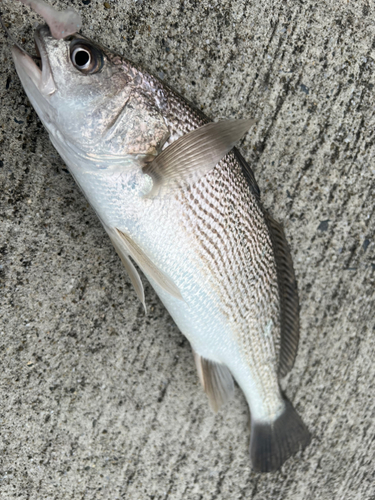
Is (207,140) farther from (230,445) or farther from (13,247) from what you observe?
(230,445)

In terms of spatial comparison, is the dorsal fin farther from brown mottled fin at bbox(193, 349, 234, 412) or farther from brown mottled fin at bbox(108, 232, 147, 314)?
brown mottled fin at bbox(193, 349, 234, 412)

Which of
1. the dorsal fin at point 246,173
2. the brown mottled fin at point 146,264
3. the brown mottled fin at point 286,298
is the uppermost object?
the dorsal fin at point 246,173

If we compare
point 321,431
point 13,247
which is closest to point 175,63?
point 13,247

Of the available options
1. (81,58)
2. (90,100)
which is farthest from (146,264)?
(81,58)

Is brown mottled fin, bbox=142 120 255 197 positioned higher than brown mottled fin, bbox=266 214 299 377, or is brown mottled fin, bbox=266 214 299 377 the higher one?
brown mottled fin, bbox=142 120 255 197

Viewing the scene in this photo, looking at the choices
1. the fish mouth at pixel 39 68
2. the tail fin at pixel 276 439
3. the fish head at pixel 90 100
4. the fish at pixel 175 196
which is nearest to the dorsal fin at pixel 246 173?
the fish at pixel 175 196

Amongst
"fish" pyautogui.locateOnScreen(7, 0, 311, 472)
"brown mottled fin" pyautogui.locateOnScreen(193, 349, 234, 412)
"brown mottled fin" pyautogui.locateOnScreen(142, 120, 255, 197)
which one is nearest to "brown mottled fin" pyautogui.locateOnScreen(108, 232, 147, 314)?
"fish" pyautogui.locateOnScreen(7, 0, 311, 472)

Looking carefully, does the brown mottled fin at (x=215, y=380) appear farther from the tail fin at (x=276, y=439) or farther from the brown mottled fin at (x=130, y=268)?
the brown mottled fin at (x=130, y=268)
